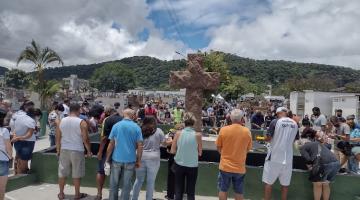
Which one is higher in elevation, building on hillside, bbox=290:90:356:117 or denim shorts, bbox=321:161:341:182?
building on hillside, bbox=290:90:356:117

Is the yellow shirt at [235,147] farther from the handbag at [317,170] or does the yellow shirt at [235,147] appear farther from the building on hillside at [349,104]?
the building on hillside at [349,104]

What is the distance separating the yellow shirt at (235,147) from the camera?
5.99 metres

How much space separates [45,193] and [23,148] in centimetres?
103

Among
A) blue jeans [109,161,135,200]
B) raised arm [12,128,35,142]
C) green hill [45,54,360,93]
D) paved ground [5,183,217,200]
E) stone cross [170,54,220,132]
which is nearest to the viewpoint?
blue jeans [109,161,135,200]

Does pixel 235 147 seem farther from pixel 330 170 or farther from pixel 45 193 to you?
pixel 45 193

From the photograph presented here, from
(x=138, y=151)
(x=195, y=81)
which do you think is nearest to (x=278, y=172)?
(x=138, y=151)

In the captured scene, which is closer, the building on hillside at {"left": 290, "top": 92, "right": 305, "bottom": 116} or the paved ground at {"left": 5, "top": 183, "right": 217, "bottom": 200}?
the paved ground at {"left": 5, "top": 183, "right": 217, "bottom": 200}

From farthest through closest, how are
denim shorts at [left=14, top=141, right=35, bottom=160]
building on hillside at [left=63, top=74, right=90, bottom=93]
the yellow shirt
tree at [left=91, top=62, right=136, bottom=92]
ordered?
tree at [left=91, top=62, right=136, bottom=92], building on hillside at [left=63, top=74, right=90, bottom=93], denim shorts at [left=14, top=141, right=35, bottom=160], the yellow shirt

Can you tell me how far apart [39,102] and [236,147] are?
17.2 m

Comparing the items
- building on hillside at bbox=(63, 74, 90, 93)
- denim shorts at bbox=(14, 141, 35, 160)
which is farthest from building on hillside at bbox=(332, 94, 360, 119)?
building on hillside at bbox=(63, 74, 90, 93)

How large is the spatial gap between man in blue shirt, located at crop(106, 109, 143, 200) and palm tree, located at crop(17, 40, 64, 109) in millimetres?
15861

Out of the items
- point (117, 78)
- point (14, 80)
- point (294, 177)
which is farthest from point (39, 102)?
point (117, 78)

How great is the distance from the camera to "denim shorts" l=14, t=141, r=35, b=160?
25.4ft

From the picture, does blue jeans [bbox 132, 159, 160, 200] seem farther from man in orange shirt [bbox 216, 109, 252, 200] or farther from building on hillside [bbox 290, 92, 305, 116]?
building on hillside [bbox 290, 92, 305, 116]
